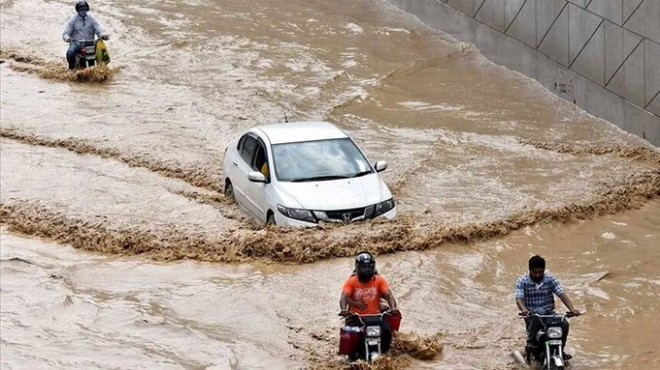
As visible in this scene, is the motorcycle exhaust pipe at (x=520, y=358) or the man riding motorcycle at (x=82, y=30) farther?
the man riding motorcycle at (x=82, y=30)

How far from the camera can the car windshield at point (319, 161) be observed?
17250mm

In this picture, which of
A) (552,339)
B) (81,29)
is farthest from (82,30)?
(552,339)

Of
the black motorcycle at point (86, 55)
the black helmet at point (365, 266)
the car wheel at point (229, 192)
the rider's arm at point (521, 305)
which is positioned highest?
the rider's arm at point (521, 305)

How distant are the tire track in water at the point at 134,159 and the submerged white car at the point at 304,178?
40.5 inches

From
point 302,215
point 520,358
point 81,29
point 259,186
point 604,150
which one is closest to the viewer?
point 520,358

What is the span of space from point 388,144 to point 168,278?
6.55 meters

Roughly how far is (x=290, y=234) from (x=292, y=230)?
7 cm

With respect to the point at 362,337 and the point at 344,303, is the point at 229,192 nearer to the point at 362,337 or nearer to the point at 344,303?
the point at 344,303

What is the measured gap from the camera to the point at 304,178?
17.2 metres

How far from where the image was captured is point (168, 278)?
16.0 metres

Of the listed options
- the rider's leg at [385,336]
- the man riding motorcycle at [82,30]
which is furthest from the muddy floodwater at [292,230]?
the man riding motorcycle at [82,30]

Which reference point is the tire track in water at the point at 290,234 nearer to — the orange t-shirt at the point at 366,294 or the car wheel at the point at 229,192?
the car wheel at the point at 229,192

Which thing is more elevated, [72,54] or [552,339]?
[552,339]

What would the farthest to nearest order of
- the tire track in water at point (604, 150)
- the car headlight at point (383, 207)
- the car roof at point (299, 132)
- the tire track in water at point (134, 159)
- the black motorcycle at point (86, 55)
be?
the black motorcycle at point (86, 55), the tire track in water at point (604, 150), the tire track in water at point (134, 159), the car roof at point (299, 132), the car headlight at point (383, 207)
